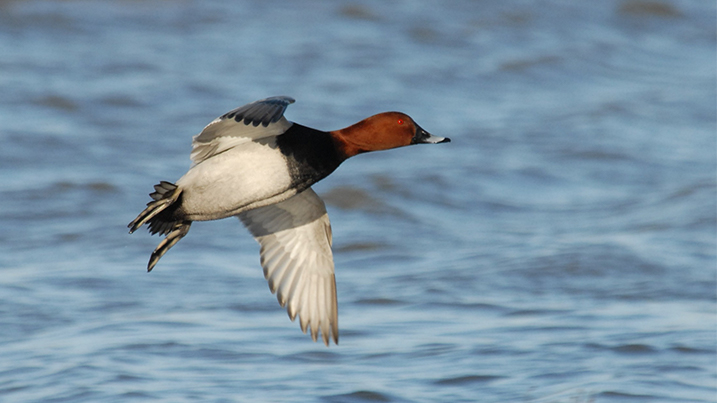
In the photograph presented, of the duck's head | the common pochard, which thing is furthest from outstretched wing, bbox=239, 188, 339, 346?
the duck's head

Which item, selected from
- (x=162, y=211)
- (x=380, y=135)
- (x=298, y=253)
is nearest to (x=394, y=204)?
(x=298, y=253)

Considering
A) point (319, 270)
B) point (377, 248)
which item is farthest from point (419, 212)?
point (319, 270)

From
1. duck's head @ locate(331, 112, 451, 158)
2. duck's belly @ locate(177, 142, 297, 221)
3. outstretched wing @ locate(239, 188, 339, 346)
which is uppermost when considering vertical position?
duck's head @ locate(331, 112, 451, 158)

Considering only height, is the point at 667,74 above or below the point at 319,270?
above

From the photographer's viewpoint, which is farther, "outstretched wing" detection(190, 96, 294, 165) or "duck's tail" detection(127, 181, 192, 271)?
"duck's tail" detection(127, 181, 192, 271)

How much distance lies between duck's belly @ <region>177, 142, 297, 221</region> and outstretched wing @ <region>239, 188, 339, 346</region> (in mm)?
702

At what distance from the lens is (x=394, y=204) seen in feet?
29.1

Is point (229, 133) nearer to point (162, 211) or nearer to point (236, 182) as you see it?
point (236, 182)

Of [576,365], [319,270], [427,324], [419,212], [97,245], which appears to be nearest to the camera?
[319,270]

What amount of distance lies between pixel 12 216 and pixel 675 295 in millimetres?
4663

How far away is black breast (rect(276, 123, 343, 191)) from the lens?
4.39 meters

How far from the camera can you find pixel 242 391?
530 cm

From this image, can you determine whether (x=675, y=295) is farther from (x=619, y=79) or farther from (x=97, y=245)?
(x=619, y=79)

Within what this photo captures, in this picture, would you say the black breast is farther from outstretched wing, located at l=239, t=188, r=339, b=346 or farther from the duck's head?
outstretched wing, located at l=239, t=188, r=339, b=346
